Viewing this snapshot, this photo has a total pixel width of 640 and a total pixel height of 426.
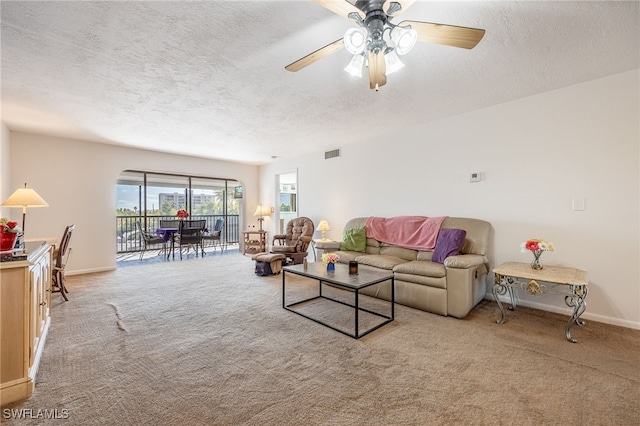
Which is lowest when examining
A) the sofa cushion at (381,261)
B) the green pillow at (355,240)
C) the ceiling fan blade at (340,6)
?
the sofa cushion at (381,261)

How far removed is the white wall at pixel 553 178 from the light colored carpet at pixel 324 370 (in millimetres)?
645

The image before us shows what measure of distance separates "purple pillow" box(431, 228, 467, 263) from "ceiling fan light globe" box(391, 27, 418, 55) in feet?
8.07

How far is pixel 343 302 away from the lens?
344cm

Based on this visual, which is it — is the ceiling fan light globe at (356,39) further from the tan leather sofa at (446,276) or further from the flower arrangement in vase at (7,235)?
the flower arrangement in vase at (7,235)

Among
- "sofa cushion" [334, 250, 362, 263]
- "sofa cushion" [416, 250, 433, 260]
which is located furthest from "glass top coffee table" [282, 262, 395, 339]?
"sofa cushion" [416, 250, 433, 260]

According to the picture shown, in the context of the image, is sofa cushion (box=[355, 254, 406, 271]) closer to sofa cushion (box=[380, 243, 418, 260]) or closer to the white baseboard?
sofa cushion (box=[380, 243, 418, 260])

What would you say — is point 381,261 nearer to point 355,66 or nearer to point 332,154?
point 355,66

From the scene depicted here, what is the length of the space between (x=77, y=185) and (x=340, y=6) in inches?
234

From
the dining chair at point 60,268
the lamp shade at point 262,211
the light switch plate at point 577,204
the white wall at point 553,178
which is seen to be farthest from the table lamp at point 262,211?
the light switch plate at point 577,204

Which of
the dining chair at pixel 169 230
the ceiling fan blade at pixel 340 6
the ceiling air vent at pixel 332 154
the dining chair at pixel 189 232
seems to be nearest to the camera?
the ceiling fan blade at pixel 340 6

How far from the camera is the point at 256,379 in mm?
1910

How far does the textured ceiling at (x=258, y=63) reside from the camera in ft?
6.17

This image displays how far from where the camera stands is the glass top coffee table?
271cm

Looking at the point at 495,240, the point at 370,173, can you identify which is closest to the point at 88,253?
the point at 370,173
